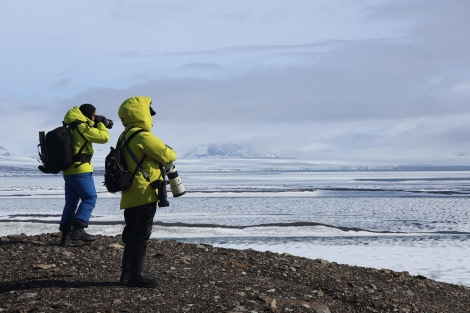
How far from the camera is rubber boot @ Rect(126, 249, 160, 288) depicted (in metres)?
7.18

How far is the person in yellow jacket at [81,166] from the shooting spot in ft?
29.5

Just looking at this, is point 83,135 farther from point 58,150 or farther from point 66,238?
point 66,238

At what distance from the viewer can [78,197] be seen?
9.41 m

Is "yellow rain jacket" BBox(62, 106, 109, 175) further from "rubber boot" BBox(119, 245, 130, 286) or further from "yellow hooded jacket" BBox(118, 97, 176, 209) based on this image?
"rubber boot" BBox(119, 245, 130, 286)

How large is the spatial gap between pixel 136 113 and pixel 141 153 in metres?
0.47

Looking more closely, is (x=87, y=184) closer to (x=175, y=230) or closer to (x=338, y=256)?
(x=338, y=256)

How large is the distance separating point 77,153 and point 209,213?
1429 centimetres

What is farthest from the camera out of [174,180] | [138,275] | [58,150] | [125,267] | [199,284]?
[58,150]

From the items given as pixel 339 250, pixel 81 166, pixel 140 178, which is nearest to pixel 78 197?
pixel 81 166

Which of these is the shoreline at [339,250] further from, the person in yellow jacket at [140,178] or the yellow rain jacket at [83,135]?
the person in yellow jacket at [140,178]

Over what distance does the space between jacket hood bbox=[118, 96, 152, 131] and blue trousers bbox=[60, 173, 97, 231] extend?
2.30 m

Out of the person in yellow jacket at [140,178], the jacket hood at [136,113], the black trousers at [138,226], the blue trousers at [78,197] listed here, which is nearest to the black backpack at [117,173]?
the person in yellow jacket at [140,178]

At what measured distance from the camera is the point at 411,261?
43.4 ft

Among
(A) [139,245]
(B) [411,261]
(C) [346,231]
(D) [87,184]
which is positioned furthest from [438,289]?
(C) [346,231]
